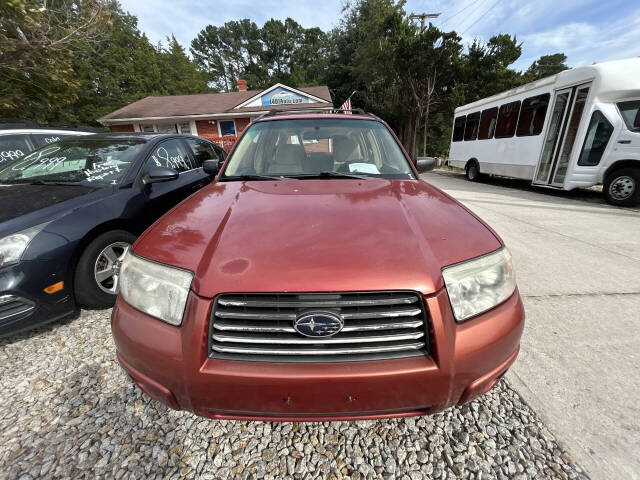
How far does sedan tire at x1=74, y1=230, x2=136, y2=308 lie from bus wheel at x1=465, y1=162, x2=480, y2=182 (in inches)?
479

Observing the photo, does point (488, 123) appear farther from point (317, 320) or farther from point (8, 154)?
point (8, 154)

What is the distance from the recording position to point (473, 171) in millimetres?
11555

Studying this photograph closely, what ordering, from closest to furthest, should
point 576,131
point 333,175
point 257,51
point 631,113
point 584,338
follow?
point 333,175 < point 584,338 < point 631,113 < point 576,131 < point 257,51

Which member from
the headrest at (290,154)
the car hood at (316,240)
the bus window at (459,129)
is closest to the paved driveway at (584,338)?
the car hood at (316,240)

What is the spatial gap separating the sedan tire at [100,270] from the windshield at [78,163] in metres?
0.60

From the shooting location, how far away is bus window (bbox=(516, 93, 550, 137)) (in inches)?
315

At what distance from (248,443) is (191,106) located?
25159 mm

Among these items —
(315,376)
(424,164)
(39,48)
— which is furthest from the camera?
(39,48)

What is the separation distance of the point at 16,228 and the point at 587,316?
461 centimetres

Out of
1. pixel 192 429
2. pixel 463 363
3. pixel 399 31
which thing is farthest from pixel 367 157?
pixel 399 31

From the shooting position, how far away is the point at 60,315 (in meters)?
2.21

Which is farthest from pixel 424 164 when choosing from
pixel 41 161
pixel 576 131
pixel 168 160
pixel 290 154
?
pixel 576 131

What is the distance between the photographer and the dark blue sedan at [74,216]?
2.00 meters

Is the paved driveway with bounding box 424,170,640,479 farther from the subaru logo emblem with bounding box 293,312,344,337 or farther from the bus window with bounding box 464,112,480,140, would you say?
the bus window with bounding box 464,112,480,140
